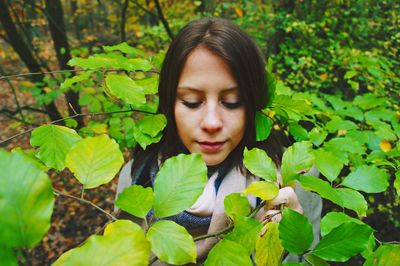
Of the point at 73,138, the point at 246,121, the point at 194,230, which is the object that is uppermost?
the point at 73,138

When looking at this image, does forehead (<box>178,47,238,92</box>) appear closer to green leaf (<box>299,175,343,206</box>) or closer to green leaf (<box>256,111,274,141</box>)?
green leaf (<box>256,111,274,141</box>)

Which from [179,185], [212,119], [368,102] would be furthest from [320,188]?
[368,102]

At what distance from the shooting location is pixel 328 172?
697mm

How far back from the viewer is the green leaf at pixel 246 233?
1.68 ft

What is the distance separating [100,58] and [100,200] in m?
2.94

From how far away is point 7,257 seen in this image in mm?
293

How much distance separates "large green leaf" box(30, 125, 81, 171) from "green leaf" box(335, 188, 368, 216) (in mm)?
575

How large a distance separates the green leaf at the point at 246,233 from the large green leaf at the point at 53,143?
A: 0.38m

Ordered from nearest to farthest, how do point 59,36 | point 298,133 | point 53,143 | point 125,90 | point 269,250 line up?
point 269,250 < point 53,143 < point 125,90 < point 298,133 < point 59,36

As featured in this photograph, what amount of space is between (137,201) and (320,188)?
0.33 m

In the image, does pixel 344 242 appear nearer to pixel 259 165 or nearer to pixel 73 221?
pixel 259 165

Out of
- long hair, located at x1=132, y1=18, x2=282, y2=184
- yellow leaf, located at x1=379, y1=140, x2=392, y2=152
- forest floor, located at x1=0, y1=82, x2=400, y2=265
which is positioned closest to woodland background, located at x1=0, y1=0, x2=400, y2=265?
forest floor, located at x1=0, y1=82, x2=400, y2=265

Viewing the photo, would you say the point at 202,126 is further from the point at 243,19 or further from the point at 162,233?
the point at 243,19

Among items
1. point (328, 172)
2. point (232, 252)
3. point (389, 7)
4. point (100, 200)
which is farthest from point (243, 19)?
point (232, 252)
